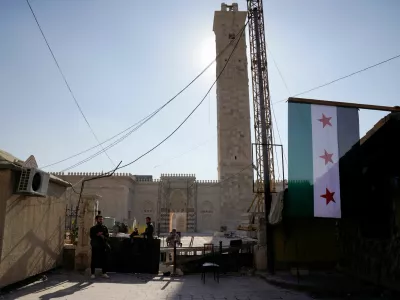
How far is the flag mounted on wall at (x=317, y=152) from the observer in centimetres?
735

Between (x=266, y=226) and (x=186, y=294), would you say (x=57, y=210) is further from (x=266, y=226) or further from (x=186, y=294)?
(x=266, y=226)

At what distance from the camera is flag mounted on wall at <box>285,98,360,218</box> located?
7.35 metres

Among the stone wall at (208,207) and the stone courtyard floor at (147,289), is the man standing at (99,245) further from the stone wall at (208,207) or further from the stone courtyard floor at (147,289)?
the stone wall at (208,207)

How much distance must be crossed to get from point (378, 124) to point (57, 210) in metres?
8.57

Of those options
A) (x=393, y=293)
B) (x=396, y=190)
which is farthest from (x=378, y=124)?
(x=393, y=293)

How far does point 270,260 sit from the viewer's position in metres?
9.90

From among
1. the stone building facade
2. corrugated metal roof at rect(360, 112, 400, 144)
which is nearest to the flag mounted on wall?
corrugated metal roof at rect(360, 112, 400, 144)

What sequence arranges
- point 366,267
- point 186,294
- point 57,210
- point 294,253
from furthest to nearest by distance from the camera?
point 294,253 < point 57,210 < point 366,267 < point 186,294

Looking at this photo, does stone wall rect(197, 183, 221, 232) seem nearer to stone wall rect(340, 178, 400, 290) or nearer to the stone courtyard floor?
stone wall rect(340, 178, 400, 290)

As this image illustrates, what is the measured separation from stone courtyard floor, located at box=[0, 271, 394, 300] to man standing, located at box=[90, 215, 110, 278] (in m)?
0.39

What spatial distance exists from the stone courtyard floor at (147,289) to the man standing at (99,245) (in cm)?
39

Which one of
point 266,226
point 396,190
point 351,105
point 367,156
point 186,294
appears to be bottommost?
point 186,294

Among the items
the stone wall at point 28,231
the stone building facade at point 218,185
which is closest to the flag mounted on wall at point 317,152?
the stone wall at point 28,231

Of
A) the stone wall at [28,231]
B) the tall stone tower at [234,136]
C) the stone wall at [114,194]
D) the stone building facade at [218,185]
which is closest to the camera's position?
the stone wall at [28,231]
